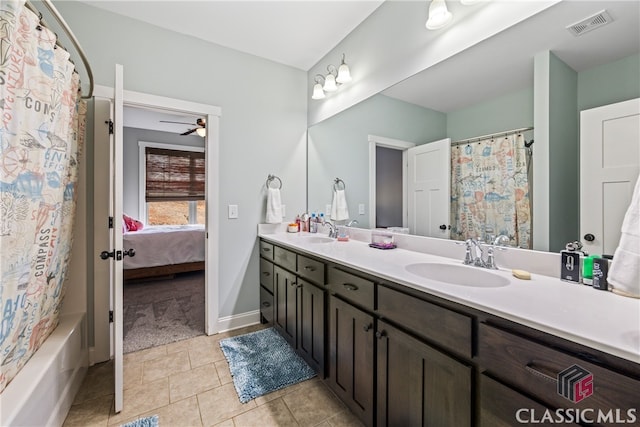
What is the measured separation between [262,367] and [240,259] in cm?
98

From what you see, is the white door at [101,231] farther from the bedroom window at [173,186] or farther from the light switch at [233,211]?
the bedroom window at [173,186]

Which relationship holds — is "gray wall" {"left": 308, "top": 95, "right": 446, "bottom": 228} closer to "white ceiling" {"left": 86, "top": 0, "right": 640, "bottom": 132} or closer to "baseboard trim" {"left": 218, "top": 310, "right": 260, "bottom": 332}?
"white ceiling" {"left": 86, "top": 0, "right": 640, "bottom": 132}

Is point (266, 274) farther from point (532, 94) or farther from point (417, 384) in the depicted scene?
point (532, 94)

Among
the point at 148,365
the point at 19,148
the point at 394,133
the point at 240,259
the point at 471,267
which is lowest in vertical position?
the point at 148,365

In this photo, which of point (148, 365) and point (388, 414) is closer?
point (388, 414)

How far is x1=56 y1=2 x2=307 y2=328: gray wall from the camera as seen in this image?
1.99 meters

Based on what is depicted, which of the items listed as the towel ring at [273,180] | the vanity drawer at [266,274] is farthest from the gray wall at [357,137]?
the vanity drawer at [266,274]

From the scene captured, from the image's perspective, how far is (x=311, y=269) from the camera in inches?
66.7

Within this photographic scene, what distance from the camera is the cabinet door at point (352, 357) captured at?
125cm

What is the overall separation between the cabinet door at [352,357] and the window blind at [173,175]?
198 inches

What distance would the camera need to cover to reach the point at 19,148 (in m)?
1.08

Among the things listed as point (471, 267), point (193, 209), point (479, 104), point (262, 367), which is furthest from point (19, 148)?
point (193, 209)

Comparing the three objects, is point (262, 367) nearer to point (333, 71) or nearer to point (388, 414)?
point (388, 414)

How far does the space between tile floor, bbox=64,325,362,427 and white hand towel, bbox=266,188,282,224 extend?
1217 millimetres
